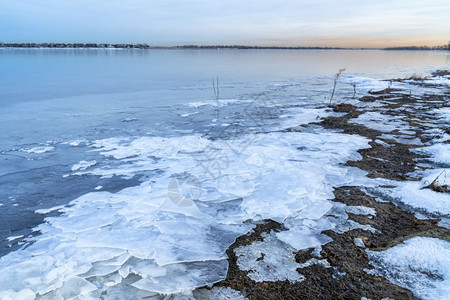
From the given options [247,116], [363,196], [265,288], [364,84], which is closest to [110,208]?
[265,288]

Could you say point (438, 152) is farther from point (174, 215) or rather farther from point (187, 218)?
point (174, 215)

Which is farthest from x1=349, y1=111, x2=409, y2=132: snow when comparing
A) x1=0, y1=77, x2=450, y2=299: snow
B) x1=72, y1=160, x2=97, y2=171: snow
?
x1=72, y1=160, x2=97, y2=171: snow

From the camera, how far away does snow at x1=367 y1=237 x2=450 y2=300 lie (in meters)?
2.57

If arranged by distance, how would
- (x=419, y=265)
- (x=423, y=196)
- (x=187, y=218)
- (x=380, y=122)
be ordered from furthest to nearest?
(x=380, y=122) < (x=423, y=196) < (x=187, y=218) < (x=419, y=265)

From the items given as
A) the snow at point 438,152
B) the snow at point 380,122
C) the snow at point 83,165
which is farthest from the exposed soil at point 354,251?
the snow at point 83,165

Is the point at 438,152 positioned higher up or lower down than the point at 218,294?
higher up

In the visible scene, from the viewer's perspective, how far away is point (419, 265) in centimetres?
284

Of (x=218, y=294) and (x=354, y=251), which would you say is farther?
(x=354, y=251)

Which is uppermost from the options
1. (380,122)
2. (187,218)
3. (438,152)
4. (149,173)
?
(380,122)

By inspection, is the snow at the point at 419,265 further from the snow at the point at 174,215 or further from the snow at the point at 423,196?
the snow at the point at 423,196

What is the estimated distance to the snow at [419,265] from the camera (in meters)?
2.57

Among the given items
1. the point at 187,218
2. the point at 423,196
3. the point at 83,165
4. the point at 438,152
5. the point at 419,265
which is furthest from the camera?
the point at 438,152

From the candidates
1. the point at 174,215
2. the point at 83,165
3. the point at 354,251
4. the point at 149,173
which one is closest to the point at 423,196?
the point at 354,251

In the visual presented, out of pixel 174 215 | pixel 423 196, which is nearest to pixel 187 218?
pixel 174 215
